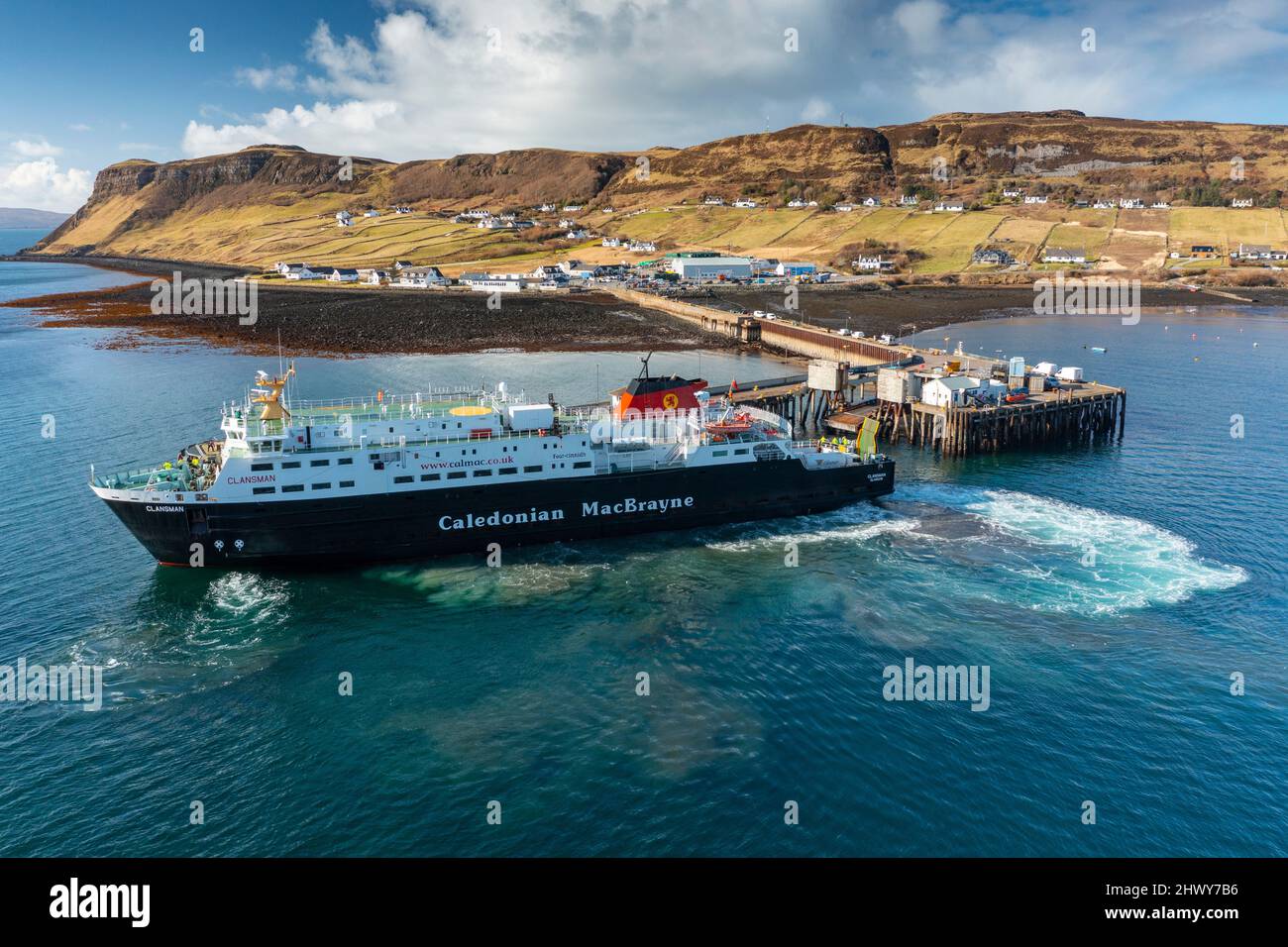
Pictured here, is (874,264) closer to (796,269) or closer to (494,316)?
(796,269)

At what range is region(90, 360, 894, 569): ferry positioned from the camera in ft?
129

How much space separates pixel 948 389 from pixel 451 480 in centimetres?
4166

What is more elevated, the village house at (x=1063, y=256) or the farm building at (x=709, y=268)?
the village house at (x=1063, y=256)

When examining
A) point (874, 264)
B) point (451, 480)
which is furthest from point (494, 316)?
point (451, 480)

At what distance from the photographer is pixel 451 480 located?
4216 cm

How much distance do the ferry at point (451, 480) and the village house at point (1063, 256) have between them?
149 m

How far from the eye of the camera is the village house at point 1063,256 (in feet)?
554

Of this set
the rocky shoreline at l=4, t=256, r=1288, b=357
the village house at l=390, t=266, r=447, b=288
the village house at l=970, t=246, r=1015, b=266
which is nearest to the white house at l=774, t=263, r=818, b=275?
the rocky shoreline at l=4, t=256, r=1288, b=357

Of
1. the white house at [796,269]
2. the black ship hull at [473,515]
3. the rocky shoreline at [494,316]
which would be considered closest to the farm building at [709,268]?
the white house at [796,269]

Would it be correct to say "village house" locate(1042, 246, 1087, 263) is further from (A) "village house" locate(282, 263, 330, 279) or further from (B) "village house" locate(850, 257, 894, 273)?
(A) "village house" locate(282, 263, 330, 279)

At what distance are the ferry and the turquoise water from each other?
1.68 m

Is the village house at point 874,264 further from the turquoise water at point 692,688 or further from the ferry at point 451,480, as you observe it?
the ferry at point 451,480
